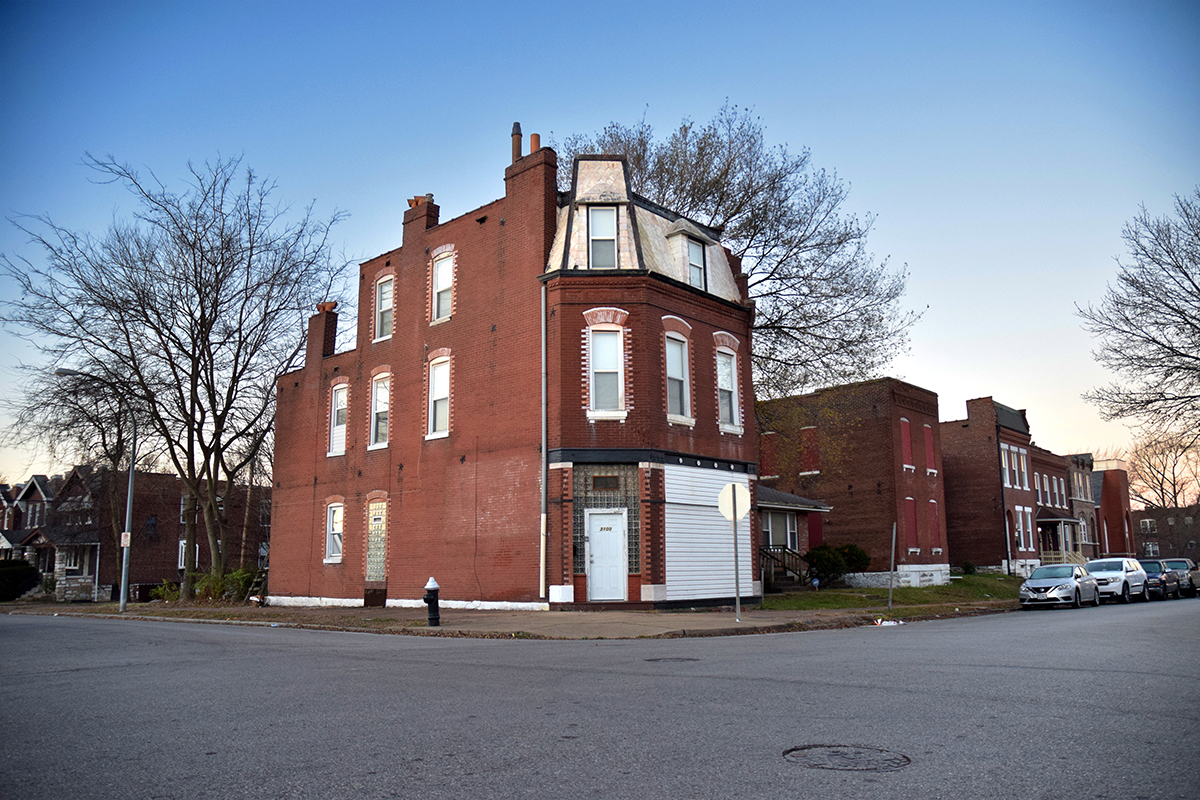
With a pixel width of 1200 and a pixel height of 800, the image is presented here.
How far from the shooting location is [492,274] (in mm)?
25219

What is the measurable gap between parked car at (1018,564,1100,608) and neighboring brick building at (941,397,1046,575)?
68.7 ft

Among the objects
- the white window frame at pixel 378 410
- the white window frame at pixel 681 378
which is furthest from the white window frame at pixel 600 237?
the white window frame at pixel 378 410

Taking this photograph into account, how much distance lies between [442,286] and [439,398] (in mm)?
3489

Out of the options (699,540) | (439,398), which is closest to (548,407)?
(439,398)

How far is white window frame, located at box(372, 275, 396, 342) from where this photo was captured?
28.8m

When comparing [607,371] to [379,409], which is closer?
[607,371]

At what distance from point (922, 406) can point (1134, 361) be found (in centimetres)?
1608

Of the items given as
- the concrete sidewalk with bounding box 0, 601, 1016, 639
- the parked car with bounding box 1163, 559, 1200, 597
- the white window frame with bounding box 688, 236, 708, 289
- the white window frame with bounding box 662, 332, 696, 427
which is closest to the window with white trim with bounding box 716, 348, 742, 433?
the white window frame with bounding box 662, 332, 696, 427

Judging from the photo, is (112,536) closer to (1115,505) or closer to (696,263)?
(696,263)

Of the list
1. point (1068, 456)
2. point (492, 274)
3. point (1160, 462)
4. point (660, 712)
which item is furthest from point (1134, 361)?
point (1160, 462)

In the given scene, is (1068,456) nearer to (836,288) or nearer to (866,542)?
(866,542)

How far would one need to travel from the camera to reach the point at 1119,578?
2934 cm

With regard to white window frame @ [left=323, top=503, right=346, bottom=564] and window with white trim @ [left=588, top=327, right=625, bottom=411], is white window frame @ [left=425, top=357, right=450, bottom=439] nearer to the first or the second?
window with white trim @ [left=588, top=327, right=625, bottom=411]

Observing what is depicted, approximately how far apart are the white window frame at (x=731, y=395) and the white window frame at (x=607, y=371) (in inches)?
145
